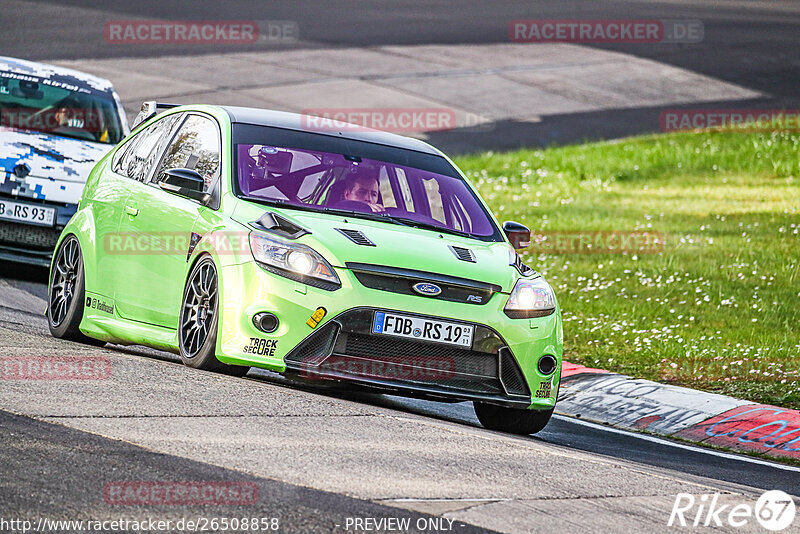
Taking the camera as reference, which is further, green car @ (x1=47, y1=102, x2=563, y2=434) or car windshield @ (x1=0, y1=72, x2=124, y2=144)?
car windshield @ (x1=0, y1=72, x2=124, y2=144)

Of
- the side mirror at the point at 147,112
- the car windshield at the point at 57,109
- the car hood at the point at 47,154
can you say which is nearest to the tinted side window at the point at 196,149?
the side mirror at the point at 147,112

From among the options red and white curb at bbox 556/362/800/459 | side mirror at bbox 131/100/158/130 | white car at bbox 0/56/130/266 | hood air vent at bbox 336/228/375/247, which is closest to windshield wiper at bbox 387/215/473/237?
hood air vent at bbox 336/228/375/247

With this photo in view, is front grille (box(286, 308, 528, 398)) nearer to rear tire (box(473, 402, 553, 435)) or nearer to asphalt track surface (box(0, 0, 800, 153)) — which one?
rear tire (box(473, 402, 553, 435))

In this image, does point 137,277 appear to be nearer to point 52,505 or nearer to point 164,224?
point 164,224

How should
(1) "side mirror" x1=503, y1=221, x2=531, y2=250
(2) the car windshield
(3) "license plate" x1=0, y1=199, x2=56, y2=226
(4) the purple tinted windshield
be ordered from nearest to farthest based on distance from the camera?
(4) the purple tinted windshield, (1) "side mirror" x1=503, y1=221, x2=531, y2=250, (3) "license plate" x1=0, y1=199, x2=56, y2=226, (2) the car windshield

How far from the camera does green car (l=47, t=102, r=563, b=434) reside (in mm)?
7426

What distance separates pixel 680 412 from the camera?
9.63 m

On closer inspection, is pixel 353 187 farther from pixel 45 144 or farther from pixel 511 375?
pixel 45 144

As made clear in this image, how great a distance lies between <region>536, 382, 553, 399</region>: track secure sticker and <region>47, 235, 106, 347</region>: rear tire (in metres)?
3.09

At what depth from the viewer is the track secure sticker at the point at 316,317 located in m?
7.36

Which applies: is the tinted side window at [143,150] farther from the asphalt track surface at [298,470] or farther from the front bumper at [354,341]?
the front bumper at [354,341]

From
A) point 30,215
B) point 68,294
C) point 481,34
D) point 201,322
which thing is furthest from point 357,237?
point 481,34

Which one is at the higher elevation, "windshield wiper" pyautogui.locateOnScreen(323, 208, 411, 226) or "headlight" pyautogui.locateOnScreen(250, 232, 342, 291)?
"windshield wiper" pyautogui.locateOnScreen(323, 208, 411, 226)

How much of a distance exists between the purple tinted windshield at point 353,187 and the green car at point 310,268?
0.01 metres
